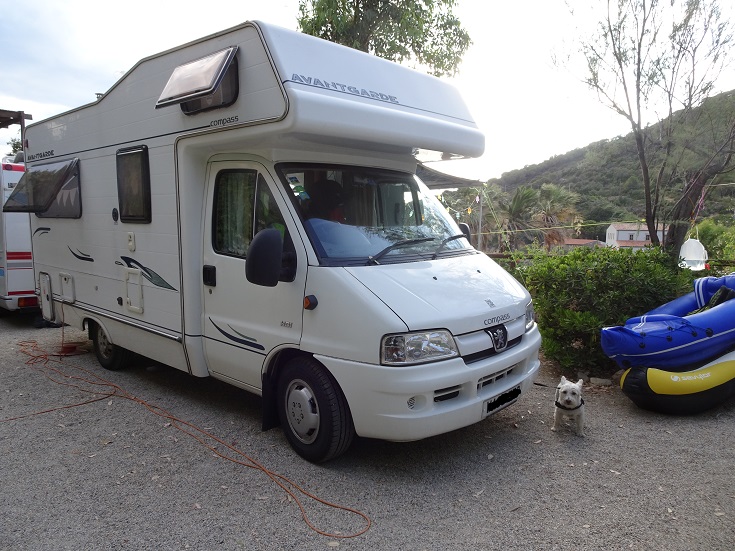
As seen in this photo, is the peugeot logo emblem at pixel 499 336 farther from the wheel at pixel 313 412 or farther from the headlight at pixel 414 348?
the wheel at pixel 313 412

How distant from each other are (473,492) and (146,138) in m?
4.04

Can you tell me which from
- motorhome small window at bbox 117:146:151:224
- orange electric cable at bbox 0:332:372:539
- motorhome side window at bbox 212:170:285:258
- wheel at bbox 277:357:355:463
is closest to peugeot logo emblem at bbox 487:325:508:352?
wheel at bbox 277:357:355:463

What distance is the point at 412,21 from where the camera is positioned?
1172 centimetres

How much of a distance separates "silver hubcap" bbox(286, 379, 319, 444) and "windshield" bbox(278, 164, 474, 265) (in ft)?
3.08

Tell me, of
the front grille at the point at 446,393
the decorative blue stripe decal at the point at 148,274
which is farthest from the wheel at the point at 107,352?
the front grille at the point at 446,393

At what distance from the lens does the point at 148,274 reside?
528 centimetres

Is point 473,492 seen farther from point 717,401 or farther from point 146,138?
point 146,138

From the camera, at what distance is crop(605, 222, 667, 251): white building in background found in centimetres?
720

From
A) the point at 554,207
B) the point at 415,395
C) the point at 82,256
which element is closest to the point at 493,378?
the point at 415,395

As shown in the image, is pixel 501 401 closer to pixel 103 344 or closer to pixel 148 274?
A: pixel 148 274

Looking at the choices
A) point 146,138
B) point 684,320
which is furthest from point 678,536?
point 146,138

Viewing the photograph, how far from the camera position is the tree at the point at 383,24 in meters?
11.5

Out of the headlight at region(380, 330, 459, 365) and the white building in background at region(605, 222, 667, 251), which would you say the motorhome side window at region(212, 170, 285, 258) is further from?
the white building in background at region(605, 222, 667, 251)

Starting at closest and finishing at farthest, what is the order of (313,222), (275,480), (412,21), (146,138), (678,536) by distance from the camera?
1. (678,536)
2. (275,480)
3. (313,222)
4. (146,138)
5. (412,21)
